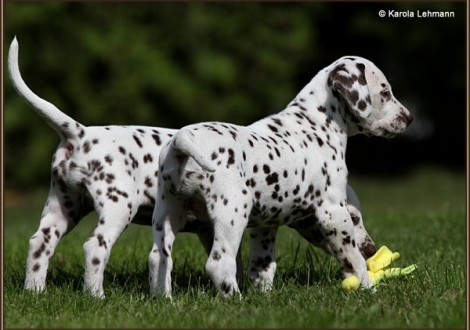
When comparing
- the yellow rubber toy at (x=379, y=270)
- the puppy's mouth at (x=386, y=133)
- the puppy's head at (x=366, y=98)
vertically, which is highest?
the puppy's head at (x=366, y=98)

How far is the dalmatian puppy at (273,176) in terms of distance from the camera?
17.1ft

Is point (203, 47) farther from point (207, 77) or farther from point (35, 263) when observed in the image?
point (35, 263)

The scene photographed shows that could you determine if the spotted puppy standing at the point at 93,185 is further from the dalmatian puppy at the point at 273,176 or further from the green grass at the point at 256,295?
the dalmatian puppy at the point at 273,176

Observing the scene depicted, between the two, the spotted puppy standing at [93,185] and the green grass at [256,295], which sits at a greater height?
the spotted puppy standing at [93,185]

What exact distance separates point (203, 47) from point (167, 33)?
983 millimetres

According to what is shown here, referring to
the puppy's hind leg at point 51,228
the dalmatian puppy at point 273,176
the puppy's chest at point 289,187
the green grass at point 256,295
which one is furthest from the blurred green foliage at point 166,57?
the puppy's chest at point 289,187

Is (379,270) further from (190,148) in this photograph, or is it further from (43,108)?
(43,108)

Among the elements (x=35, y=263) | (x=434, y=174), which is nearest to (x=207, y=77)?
→ (x=434, y=174)

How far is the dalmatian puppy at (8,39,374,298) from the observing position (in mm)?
5801

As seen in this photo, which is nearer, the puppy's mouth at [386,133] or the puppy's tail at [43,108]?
the puppy's tail at [43,108]

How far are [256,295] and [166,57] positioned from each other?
14.5 metres

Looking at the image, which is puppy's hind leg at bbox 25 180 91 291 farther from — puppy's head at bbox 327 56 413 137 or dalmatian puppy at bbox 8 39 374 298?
puppy's head at bbox 327 56 413 137

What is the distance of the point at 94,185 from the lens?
5.89m

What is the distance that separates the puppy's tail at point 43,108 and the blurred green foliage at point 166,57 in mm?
12195
